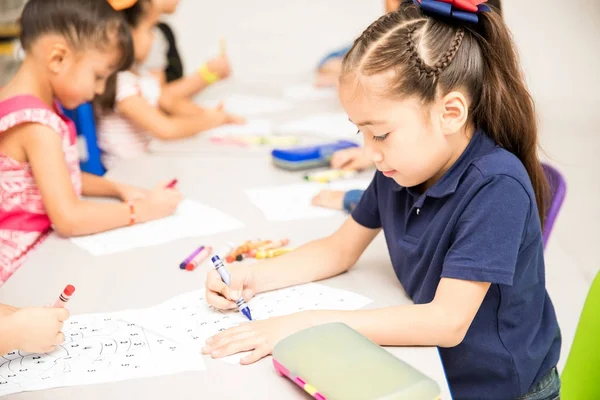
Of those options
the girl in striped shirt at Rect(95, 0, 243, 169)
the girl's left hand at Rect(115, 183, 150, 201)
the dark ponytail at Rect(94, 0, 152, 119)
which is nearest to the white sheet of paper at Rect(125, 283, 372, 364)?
the girl's left hand at Rect(115, 183, 150, 201)

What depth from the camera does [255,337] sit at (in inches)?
35.8

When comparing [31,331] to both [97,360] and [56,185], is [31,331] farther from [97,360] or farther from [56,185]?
[56,185]

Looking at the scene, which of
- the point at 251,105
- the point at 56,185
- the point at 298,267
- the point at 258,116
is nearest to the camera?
the point at 298,267

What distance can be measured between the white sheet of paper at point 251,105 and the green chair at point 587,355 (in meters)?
1.62

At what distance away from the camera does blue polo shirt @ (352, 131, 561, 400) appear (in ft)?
3.00

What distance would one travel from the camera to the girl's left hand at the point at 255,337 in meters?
0.89

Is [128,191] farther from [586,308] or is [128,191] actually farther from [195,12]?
[195,12]

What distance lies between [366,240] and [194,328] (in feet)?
1.25

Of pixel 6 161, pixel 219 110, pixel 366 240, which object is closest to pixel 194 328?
pixel 366 240

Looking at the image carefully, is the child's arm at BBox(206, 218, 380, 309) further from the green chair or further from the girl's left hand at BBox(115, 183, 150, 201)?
the girl's left hand at BBox(115, 183, 150, 201)

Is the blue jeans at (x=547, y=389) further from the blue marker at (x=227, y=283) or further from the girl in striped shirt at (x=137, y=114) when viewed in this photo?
the girl in striped shirt at (x=137, y=114)

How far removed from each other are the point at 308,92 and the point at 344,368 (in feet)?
7.05

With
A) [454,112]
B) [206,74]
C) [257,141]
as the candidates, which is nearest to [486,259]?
[454,112]

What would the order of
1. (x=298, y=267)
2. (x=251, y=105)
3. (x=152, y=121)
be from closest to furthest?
(x=298, y=267) → (x=152, y=121) → (x=251, y=105)
